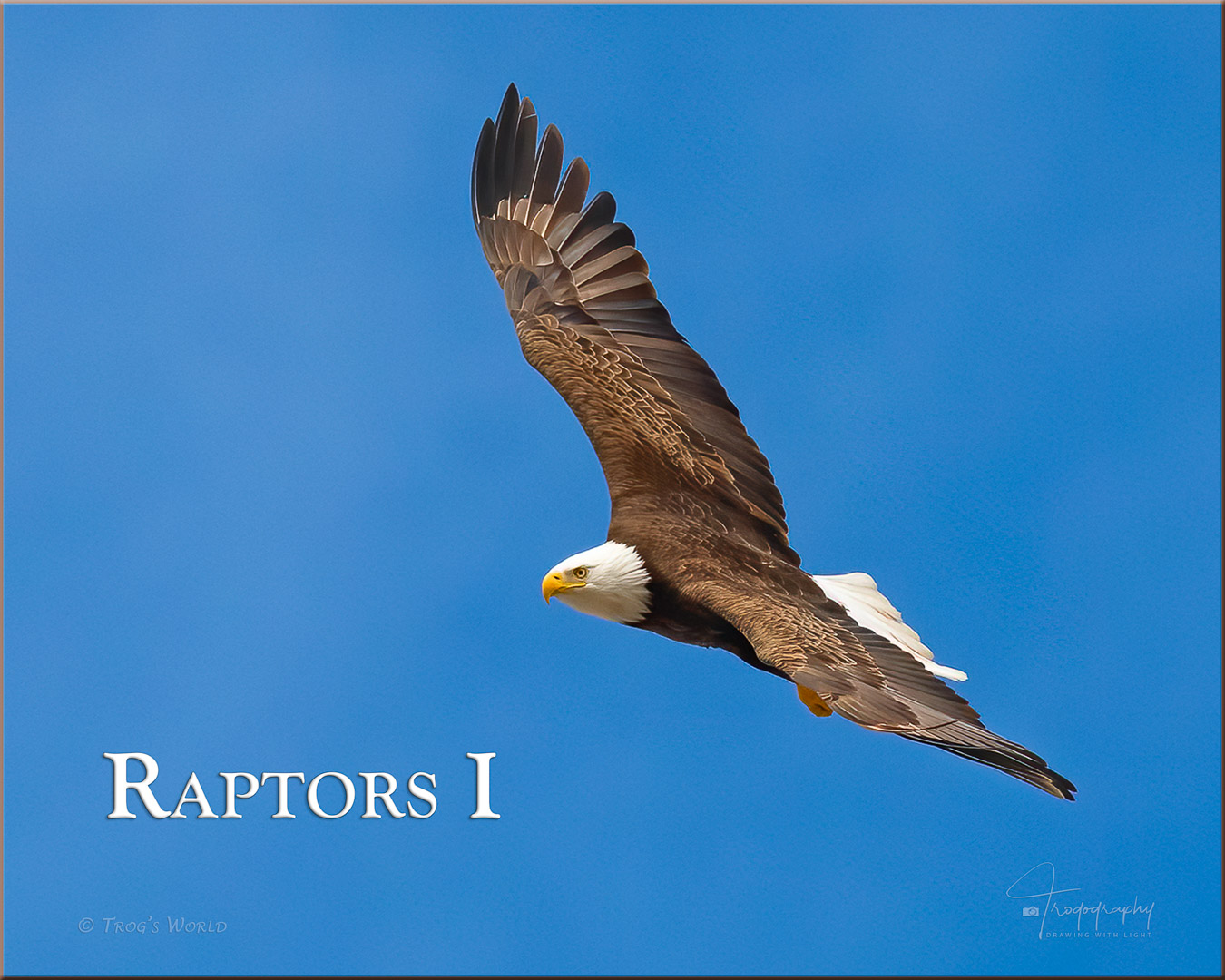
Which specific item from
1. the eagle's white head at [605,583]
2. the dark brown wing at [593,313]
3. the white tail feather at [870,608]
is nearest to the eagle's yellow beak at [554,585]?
the eagle's white head at [605,583]

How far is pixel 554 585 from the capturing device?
885cm

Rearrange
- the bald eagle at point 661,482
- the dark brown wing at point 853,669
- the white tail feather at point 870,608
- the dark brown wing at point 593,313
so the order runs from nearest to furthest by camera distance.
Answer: the dark brown wing at point 853,669
the bald eagle at point 661,482
the white tail feather at point 870,608
the dark brown wing at point 593,313

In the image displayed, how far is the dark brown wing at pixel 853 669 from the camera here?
652cm

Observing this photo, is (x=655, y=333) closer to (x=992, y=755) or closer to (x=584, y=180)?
(x=584, y=180)

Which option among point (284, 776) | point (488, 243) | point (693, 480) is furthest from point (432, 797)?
point (488, 243)

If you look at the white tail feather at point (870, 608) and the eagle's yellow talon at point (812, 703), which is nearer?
the eagle's yellow talon at point (812, 703)

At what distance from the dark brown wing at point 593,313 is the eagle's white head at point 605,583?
501mm

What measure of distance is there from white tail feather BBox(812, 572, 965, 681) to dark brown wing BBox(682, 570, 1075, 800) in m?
0.34

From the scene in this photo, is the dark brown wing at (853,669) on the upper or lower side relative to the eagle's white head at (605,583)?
lower

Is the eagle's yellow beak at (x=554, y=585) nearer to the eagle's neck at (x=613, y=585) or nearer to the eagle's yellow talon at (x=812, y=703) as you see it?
the eagle's neck at (x=613, y=585)

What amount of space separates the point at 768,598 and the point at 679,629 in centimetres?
72

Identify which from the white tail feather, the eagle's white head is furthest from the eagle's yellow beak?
the white tail feather

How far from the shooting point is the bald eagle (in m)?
7.52

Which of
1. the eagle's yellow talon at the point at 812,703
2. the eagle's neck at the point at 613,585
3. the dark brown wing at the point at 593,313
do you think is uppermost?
the dark brown wing at the point at 593,313
